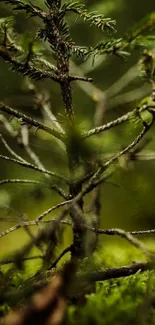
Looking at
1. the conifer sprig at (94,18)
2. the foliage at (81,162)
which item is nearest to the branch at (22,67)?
the foliage at (81,162)

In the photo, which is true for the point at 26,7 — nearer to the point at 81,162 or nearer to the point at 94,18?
the point at 94,18

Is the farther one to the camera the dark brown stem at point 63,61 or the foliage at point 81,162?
the dark brown stem at point 63,61

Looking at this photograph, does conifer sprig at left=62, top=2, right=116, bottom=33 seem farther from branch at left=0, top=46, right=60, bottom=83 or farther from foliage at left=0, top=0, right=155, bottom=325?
branch at left=0, top=46, right=60, bottom=83

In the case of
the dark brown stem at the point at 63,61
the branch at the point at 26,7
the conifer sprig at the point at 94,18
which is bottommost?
the dark brown stem at the point at 63,61

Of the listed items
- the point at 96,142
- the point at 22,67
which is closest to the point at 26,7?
the point at 22,67

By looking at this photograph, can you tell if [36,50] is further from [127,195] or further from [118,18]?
[118,18]

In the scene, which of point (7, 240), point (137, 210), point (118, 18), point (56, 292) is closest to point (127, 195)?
point (137, 210)

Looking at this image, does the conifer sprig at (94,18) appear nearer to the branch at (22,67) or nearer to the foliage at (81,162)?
the foliage at (81,162)

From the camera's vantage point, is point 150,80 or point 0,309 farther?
point 0,309
